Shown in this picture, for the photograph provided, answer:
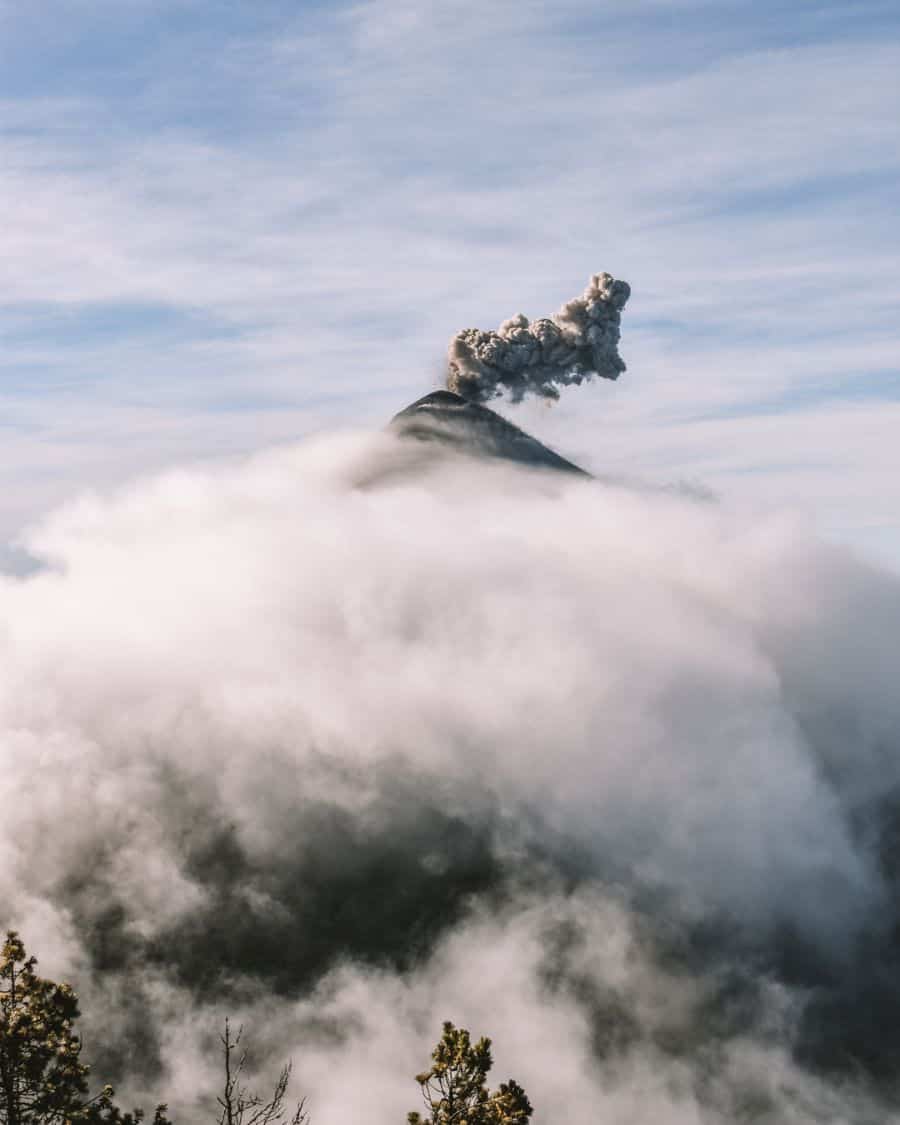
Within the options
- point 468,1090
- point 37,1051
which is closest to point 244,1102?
point 468,1090

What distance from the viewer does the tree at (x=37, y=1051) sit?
111 feet

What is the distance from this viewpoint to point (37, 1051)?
34.2m

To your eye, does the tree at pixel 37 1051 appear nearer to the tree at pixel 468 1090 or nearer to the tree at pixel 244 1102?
A: the tree at pixel 244 1102

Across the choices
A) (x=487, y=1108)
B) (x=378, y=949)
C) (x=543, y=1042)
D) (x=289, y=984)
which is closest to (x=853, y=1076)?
(x=543, y=1042)

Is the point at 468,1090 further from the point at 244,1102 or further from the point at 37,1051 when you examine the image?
the point at 244,1102

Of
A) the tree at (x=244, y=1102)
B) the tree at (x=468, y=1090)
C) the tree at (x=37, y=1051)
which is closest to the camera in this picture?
the tree at (x=244, y=1102)

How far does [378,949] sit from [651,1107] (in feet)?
156

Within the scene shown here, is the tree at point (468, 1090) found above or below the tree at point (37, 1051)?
above

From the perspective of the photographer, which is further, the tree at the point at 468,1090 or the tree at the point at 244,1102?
the tree at the point at 468,1090

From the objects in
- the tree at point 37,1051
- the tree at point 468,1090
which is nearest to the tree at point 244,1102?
the tree at point 37,1051

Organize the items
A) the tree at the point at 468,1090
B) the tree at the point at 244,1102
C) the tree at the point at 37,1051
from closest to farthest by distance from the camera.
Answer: the tree at the point at 244,1102 < the tree at the point at 37,1051 < the tree at the point at 468,1090

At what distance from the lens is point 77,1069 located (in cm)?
3466

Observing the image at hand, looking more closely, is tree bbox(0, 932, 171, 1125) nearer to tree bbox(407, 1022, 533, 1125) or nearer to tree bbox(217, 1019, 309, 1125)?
tree bbox(217, 1019, 309, 1125)

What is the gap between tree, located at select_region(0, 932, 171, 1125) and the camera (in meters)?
33.8
